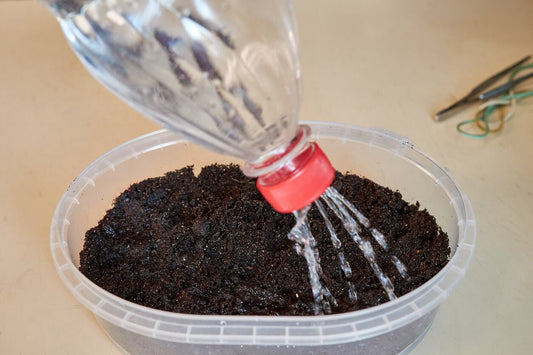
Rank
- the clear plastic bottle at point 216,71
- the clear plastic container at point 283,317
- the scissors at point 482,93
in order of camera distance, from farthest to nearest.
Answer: the scissors at point 482,93, the clear plastic container at point 283,317, the clear plastic bottle at point 216,71

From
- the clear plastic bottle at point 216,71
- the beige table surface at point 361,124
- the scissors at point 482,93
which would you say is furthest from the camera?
the scissors at point 482,93

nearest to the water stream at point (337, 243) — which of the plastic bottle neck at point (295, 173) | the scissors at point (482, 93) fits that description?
the plastic bottle neck at point (295, 173)

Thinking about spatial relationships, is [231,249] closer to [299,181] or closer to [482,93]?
[299,181]

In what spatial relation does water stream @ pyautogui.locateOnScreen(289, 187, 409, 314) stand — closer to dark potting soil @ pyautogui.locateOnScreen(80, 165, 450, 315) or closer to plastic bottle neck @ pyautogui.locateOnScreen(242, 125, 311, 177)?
dark potting soil @ pyautogui.locateOnScreen(80, 165, 450, 315)

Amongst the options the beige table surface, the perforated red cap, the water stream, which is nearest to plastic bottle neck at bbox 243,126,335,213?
the perforated red cap

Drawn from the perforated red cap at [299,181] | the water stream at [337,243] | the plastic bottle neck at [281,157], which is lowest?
the water stream at [337,243]

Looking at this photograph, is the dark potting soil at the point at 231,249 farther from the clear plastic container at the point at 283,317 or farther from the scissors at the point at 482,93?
the scissors at the point at 482,93

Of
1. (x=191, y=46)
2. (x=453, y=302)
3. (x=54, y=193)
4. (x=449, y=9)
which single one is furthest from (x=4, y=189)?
(x=449, y=9)
